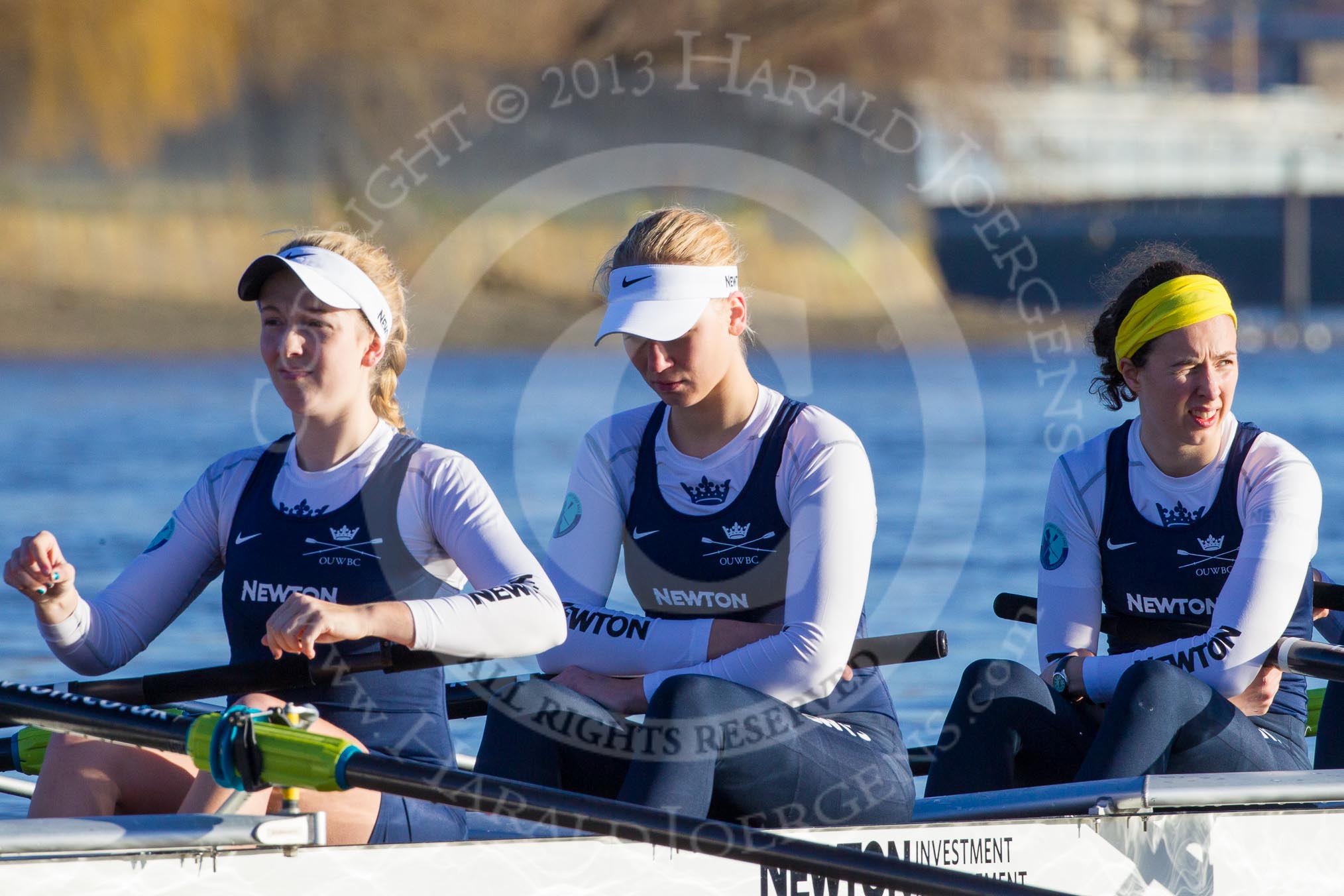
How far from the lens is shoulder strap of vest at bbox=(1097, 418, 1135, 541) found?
3.23 m

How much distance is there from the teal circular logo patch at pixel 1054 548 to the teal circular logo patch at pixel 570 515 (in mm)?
938

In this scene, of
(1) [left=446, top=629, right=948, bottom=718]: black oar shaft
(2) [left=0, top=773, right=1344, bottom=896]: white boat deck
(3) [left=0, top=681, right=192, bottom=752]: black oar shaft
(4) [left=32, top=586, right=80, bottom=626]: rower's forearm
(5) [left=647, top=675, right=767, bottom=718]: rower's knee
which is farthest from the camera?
(1) [left=446, top=629, right=948, bottom=718]: black oar shaft

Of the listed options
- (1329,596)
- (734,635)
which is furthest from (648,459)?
(1329,596)

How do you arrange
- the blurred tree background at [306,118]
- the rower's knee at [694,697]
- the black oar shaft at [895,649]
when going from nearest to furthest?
the rower's knee at [694,697] → the black oar shaft at [895,649] → the blurred tree background at [306,118]

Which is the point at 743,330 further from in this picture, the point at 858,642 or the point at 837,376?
the point at 837,376

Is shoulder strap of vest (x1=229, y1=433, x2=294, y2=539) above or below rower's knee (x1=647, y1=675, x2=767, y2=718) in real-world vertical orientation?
above

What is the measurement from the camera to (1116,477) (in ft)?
10.6

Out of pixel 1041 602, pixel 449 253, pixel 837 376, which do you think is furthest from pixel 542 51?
pixel 1041 602

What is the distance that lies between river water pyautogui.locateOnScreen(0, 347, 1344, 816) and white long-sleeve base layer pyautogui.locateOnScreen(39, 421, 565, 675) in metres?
0.47

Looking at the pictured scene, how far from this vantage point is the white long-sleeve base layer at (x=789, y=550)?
2.68 metres

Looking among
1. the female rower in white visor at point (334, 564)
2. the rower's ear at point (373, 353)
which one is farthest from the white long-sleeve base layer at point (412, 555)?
the rower's ear at point (373, 353)

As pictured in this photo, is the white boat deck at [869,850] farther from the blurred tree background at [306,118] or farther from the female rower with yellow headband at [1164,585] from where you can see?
the blurred tree background at [306,118]

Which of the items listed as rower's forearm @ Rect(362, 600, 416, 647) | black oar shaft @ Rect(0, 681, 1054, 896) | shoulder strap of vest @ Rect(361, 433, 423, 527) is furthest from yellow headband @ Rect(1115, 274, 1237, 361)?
rower's forearm @ Rect(362, 600, 416, 647)

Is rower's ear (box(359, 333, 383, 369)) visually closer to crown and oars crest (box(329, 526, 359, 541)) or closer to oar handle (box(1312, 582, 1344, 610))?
crown and oars crest (box(329, 526, 359, 541))
